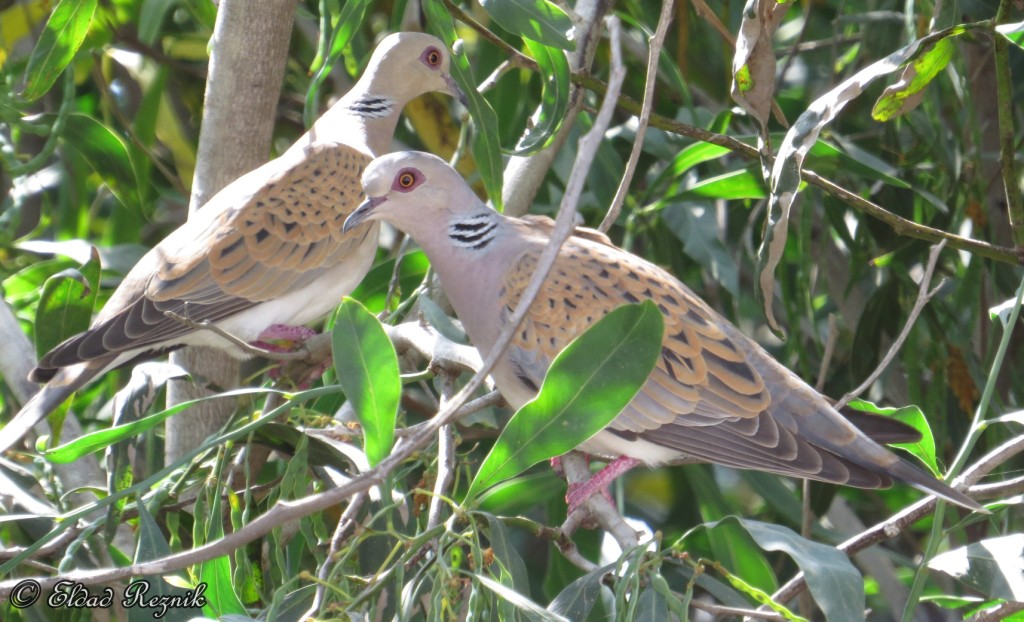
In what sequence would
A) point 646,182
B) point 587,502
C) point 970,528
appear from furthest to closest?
point 646,182 < point 970,528 < point 587,502

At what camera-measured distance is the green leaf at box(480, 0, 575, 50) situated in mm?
1959

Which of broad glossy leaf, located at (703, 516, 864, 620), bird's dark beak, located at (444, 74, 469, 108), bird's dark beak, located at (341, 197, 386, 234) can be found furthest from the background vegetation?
bird's dark beak, located at (341, 197, 386, 234)

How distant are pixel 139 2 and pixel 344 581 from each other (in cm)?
221

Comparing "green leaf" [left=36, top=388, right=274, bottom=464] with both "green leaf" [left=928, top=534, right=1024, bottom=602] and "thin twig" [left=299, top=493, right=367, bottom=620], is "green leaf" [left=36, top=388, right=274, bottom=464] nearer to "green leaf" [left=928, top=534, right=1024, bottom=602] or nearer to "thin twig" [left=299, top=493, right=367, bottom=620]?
"thin twig" [left=299, top=493, right=367, bottom=620]

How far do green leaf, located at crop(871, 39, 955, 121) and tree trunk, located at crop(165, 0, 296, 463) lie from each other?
4.13 feet

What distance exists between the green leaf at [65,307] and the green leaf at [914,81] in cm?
151

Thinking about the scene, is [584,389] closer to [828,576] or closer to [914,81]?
[828,576]

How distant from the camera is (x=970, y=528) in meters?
2.91

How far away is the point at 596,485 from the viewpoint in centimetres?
206

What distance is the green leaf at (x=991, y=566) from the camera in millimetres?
1516

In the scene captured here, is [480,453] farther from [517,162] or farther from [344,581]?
[344,581]

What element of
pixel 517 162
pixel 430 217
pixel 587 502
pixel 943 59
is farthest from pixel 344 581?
pixel 517 162

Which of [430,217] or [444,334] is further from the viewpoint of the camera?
[430,217]

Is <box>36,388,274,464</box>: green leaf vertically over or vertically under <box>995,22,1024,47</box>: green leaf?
under
